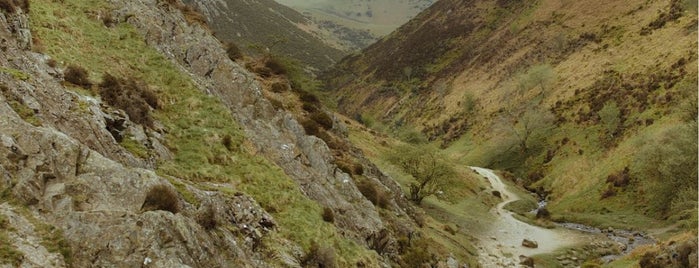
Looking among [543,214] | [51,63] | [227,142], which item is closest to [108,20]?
[51,63]

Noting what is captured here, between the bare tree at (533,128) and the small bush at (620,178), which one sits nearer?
the small bush at (620,178)

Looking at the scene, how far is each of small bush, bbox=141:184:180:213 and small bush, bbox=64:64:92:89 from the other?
9.53 metres

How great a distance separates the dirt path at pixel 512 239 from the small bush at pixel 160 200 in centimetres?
2647

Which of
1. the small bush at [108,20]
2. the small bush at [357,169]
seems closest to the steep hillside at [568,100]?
the small bush at [357,169]

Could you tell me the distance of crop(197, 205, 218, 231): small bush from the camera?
1598cm

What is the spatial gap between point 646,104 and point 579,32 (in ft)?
171

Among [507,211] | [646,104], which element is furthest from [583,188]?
[646,104]

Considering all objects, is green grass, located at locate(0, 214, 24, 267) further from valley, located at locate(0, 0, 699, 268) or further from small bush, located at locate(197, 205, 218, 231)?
small bush, located at locate(197, 205, 218, 231)

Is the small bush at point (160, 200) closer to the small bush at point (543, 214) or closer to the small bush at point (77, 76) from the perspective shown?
the small bush at point (77, 76)

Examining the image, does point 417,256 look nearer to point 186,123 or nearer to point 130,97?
point 186,123

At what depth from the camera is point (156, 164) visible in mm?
19172

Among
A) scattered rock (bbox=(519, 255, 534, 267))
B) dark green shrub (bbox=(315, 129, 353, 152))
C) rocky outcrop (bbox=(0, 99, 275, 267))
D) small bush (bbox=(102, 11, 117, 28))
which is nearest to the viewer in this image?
rocky outcrop (bbox=(0, 99, 275, 267))

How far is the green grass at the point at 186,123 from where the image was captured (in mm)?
20812

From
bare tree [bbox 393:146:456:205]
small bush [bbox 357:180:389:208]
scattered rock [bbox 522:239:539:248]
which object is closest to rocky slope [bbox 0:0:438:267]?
small bush [bbox 357:180:389:208]
